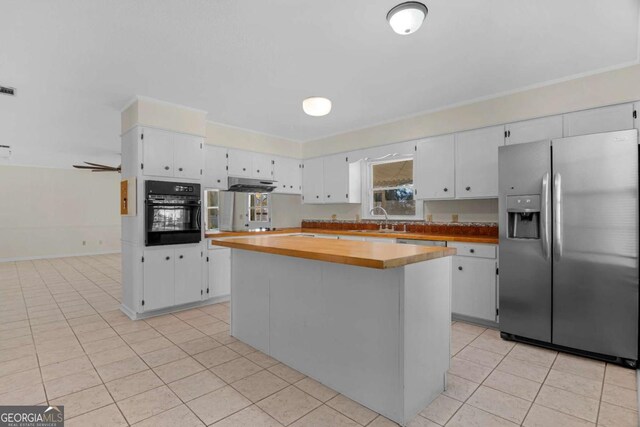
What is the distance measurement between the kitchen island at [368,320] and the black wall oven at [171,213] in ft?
5.45

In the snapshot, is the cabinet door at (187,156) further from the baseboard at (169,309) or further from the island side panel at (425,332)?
the island side panel at (425,332)

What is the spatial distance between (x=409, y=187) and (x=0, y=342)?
4.98 meters

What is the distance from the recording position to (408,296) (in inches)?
73.3

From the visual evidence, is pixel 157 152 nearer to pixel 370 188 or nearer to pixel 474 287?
pixel 370 188

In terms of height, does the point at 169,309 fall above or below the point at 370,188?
below

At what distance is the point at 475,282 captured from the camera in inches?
136

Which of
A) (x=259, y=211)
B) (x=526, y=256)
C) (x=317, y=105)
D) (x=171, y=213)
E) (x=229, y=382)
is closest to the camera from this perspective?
(x=229, y=382)

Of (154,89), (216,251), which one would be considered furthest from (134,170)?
(216,251)

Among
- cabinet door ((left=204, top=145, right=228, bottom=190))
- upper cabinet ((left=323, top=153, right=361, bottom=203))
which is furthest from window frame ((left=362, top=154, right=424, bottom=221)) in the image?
cabinet door ((left=204, top=145, right=228, bottom=190))

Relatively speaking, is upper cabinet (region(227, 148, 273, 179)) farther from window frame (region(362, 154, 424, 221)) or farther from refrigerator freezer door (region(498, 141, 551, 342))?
refrigerator freezer door (region(498, 141, 551, 342))

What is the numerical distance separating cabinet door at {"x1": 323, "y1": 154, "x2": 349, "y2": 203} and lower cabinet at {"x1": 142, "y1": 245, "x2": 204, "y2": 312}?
2.28 m

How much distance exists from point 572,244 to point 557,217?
25 cm

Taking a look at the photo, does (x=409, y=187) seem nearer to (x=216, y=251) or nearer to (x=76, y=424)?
(x=216, y=251)
